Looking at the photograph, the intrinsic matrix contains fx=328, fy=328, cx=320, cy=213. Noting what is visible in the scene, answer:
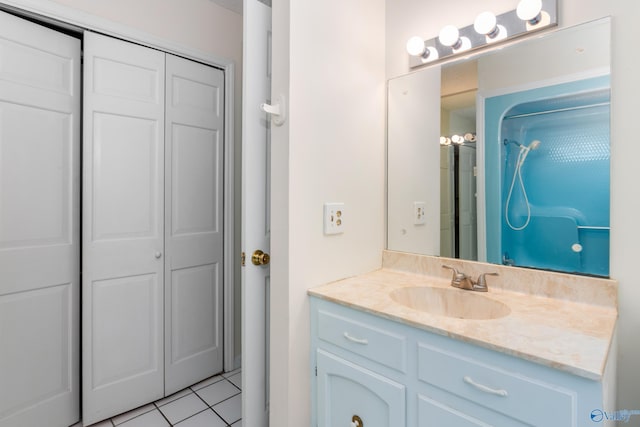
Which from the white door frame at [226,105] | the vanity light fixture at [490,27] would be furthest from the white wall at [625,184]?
the white door frame at [226,105]

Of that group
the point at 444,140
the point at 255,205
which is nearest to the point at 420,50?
the point at 444,140

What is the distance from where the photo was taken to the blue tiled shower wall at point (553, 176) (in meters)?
1.15

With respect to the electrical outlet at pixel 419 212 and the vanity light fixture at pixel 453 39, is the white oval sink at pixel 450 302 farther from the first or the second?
the vanity light fixture at pixel 453 39

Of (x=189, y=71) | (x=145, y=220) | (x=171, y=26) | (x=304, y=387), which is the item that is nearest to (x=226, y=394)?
(x=304, y=387)

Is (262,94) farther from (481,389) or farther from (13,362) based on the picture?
(13,362)

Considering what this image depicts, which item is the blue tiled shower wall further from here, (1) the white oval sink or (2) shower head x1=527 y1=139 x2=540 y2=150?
(1) the white oval sink

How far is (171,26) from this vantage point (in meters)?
2.02

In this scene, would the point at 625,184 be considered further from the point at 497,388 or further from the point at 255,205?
the point at 255,205

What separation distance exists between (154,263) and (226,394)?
0.93m

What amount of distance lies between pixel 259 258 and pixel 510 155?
1.14 metres

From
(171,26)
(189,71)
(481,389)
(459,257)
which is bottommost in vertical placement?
(481,389)

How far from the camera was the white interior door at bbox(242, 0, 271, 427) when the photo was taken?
4.51 feet

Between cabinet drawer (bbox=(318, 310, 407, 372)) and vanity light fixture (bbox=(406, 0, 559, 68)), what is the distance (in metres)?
1.26

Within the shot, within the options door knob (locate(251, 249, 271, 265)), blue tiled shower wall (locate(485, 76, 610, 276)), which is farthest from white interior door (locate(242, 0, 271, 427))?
blue tiled shower wall (locate(485, 76, 610, 276))
